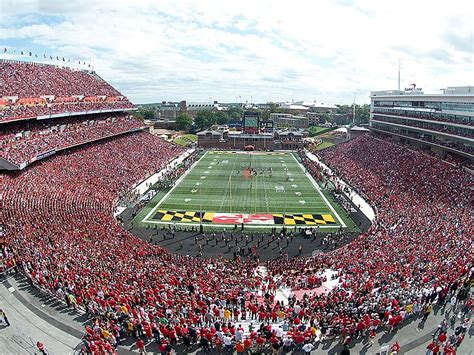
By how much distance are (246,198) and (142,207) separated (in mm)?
10692

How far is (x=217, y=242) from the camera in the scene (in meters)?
28.0

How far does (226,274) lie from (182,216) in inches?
555

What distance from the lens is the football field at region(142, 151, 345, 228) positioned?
1325 inches

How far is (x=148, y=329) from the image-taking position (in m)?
14.3

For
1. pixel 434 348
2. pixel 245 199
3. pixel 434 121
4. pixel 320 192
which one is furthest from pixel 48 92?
pixel 434 348

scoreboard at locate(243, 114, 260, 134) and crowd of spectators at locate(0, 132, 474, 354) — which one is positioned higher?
scoreboard at locate(243, 114, 260, 134)

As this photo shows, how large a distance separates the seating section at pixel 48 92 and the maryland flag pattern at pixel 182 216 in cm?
1537

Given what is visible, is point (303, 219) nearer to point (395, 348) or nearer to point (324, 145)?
point (395, 348)

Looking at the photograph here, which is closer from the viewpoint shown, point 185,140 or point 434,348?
point 434,348

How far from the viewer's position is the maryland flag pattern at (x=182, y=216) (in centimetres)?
3334

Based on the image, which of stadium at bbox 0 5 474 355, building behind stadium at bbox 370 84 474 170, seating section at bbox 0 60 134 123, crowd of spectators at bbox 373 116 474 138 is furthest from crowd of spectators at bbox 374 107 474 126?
seating section at bbox 0 60 134 123

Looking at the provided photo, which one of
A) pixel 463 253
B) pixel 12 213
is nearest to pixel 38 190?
pixel 12 213

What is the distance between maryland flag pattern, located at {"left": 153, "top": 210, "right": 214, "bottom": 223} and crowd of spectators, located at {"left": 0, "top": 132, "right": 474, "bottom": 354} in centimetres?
434

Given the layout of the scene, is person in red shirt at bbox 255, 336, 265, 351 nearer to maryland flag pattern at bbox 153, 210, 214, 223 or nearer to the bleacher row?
the bleacher row
